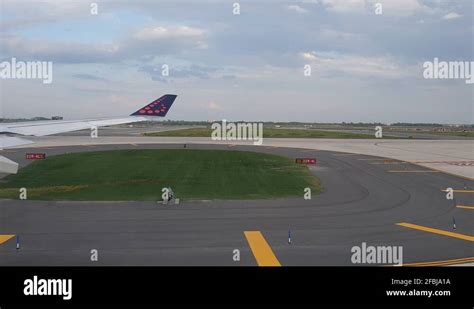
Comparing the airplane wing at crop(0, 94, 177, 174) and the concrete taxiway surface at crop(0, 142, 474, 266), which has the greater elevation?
the airplane wing at crop(0, 94, 177, 174)

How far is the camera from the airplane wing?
16500 millimetres

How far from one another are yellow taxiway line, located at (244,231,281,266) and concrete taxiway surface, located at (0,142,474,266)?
0.03 m

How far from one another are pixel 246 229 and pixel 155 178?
14439 mm

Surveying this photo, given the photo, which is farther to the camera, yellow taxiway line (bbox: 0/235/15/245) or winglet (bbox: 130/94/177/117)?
winglet (bbox: 130/94/177/117)

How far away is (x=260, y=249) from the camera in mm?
14328

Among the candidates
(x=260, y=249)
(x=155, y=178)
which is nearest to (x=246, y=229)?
(x=260, y=249)

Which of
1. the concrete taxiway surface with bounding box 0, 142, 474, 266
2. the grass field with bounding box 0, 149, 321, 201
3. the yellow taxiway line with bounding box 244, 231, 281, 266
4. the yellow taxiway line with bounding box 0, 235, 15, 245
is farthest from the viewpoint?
the grass field with bounding box 0, 149, 321, 201

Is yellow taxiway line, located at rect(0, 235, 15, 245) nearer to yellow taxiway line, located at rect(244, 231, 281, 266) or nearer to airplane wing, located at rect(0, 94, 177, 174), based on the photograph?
airplane wing, located at rect(0, 94, 177, 174)
